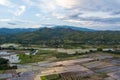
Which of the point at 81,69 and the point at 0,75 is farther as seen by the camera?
the point at 81,69

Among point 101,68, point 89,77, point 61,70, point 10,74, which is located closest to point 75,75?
point 89,77

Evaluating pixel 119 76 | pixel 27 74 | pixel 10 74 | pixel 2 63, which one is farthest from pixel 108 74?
pixel 2 63

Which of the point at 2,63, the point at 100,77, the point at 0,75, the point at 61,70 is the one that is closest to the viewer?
the point at 100,77

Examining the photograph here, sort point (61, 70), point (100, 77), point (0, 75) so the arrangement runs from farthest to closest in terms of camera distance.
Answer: point (61, 70), point (0, 75), point (100, 77)

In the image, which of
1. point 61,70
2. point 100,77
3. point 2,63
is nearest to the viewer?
point 100,77

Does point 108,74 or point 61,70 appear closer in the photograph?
point 108,74

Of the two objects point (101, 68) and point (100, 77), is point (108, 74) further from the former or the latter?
point (101, 68)

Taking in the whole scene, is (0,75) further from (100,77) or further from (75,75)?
(100,77)

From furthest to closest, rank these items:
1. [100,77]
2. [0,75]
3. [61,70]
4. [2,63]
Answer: [2,63] → [61,70] → [0,75] → [100,77]
